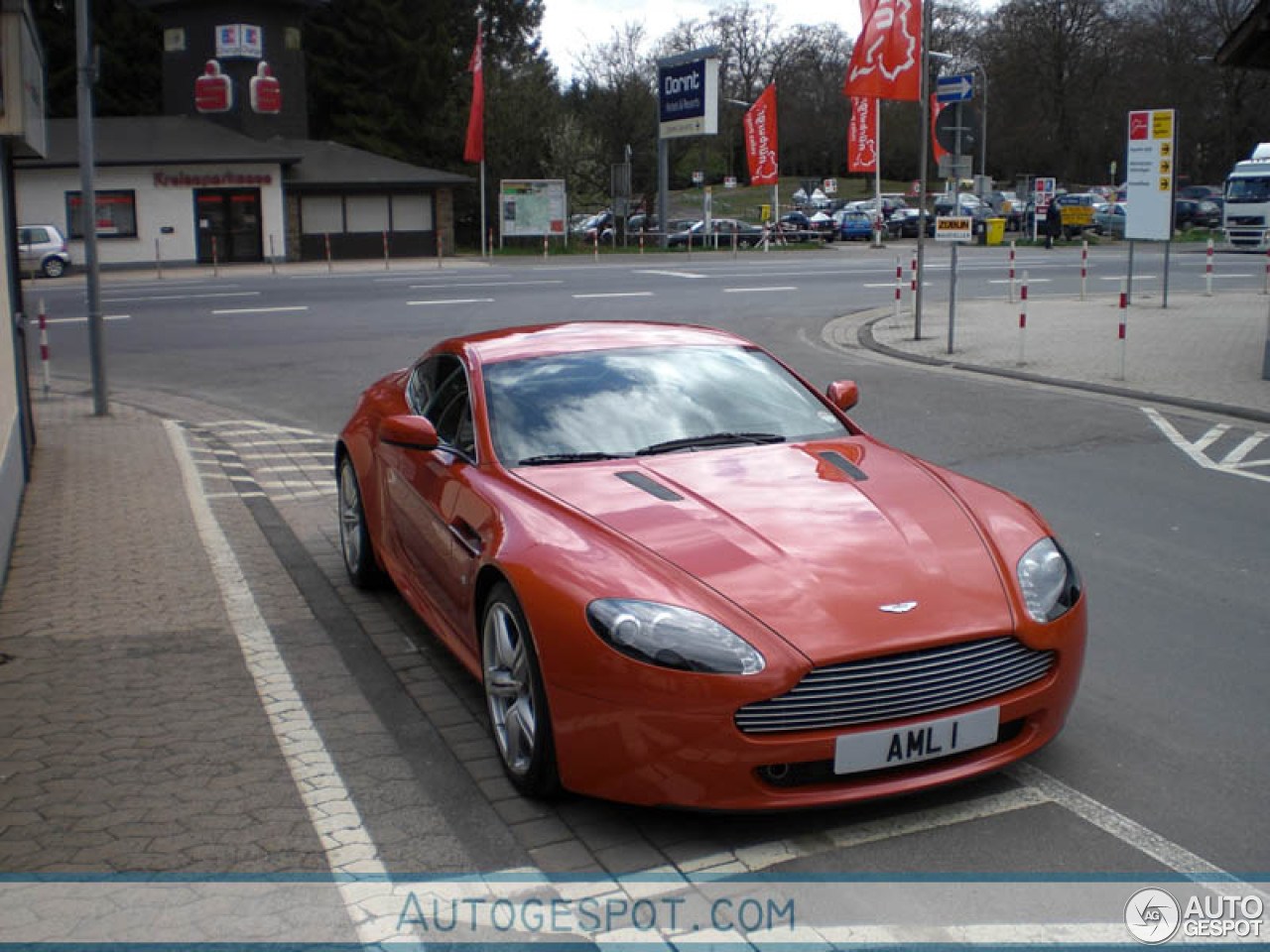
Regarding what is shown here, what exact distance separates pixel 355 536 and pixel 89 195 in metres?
7.61

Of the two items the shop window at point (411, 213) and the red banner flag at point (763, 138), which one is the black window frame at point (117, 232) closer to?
the shop window at point (411, 213)

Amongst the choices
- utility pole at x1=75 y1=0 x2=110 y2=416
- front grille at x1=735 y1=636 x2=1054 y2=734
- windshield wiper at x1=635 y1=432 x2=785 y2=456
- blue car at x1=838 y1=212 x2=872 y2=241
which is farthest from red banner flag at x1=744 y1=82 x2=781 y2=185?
front grille at x1=735 y1=636 x2=1054 y2=734

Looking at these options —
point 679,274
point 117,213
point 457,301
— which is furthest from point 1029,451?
point 117,213

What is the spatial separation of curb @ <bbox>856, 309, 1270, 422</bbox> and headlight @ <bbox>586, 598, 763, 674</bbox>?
9.76m

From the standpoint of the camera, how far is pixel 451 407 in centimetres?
588

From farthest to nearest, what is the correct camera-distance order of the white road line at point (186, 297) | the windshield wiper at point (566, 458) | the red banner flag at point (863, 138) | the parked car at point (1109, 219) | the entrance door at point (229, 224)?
the parked car at point (1109, 219), the red banner flag at point (863, 138), the entrance door at point (229, 224), the white road line at point (186, 297), the windshield wiper at point (566, 458)

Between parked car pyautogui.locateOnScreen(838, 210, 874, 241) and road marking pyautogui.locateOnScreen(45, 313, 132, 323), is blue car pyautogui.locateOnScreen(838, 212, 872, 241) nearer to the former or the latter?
parked car pyautogui.locateOnScreen(838, 210, 874, 241)

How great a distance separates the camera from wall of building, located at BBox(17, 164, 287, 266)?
Answer: 39.4 metres

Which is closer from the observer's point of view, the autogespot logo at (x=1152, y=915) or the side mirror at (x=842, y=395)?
the autogespot logo at (x=1152, y=915)

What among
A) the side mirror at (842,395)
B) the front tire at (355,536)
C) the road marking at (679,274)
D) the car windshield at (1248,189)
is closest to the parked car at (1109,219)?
the car windshield at (1248,189)

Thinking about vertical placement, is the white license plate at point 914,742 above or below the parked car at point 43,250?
below

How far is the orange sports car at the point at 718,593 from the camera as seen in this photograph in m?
3.84

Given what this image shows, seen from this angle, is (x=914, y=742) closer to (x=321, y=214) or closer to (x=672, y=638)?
(x=672, y=638)

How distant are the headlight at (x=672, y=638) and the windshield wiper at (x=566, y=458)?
4.20 ft
